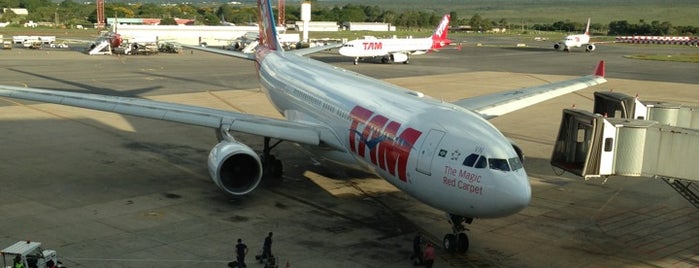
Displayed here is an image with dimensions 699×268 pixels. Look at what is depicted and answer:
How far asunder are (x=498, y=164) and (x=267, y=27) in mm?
22911

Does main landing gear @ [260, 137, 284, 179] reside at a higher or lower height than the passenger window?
lower

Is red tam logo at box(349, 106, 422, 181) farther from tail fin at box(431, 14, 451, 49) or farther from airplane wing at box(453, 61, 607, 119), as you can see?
tail fin at box(431, 14, 451, 49)

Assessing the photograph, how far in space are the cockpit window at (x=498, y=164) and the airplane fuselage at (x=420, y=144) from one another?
2 centimetres

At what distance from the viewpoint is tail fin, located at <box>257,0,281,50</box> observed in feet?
125

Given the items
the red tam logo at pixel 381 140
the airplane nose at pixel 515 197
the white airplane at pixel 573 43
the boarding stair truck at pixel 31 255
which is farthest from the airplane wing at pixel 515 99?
the white airplane at pixel 573 43

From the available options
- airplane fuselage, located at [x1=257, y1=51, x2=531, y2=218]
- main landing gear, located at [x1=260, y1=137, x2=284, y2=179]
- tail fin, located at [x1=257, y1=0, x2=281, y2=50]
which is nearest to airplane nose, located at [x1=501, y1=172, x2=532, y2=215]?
airplane fuselage, located at [x1=257, y1=51, x2=531, y2=218]

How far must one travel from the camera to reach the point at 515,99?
31641mm

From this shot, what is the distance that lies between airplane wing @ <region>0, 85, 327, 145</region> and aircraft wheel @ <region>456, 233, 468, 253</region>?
728 centimetres

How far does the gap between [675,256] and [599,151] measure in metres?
3.48

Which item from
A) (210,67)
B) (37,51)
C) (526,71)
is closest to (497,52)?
(526,71)

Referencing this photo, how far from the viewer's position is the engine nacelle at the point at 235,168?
2377cm

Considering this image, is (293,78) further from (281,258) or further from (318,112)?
(281,258)

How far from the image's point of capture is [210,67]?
7706cm

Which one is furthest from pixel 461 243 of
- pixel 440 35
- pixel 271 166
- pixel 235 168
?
pixel 440 35
